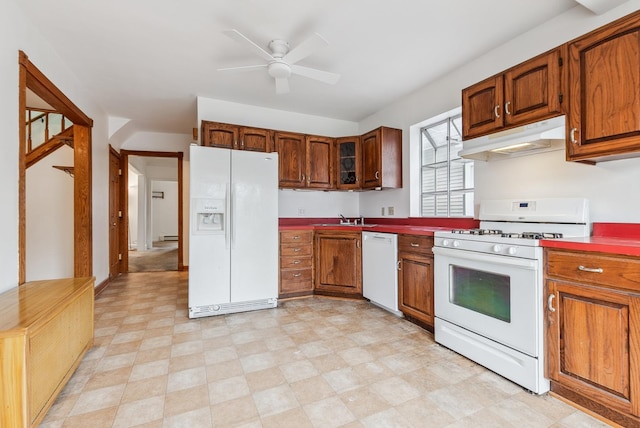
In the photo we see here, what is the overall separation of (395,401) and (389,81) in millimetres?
3005

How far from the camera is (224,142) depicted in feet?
11.5

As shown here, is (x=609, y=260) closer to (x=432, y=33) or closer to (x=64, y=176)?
(x=432, y=33)

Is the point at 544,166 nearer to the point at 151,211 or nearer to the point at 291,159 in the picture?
the point at 291,159

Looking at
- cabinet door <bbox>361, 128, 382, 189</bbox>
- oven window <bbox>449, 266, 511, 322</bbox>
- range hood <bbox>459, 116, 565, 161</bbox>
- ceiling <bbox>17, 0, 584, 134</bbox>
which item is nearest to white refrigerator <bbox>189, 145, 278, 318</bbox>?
ceiling <bbox>17, 0, 584, 134</bbox>

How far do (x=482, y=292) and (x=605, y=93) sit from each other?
1.37 m

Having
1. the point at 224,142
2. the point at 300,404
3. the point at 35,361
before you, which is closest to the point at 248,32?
the point at 224,142

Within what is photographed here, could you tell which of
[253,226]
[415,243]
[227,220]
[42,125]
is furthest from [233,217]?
[42,125]

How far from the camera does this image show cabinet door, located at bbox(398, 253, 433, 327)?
2.53 meters

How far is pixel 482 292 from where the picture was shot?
6.59 feet

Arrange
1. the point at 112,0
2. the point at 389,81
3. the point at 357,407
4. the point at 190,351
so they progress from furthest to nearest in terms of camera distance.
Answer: the point at 389,81 → the point at 190,351 → the point at 112,0 → the point at 357,407

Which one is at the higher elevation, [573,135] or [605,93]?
[605,93]

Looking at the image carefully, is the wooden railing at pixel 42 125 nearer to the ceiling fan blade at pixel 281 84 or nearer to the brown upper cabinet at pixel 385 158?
the ceiling fan blade at pixel 281 84

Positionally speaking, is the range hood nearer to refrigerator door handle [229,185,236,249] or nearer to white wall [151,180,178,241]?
refrigerator door handle [229,185,236,249]

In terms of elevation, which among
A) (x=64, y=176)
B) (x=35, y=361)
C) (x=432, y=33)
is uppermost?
(x=432, y=33)
